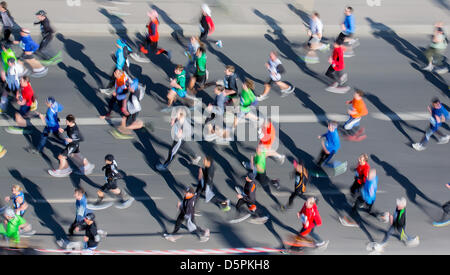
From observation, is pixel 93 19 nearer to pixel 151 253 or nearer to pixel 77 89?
pixel 77 89

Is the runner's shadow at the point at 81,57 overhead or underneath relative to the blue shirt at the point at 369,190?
overhead

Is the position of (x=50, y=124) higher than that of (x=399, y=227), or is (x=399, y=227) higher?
(x=50, y=124)

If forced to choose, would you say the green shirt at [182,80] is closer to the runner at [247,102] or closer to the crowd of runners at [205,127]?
the crowd of runners at [205,127]

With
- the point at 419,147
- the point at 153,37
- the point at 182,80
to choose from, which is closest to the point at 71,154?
the point at 182,80

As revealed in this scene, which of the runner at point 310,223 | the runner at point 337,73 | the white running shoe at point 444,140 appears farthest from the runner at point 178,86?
the white running shoe at point 444,140

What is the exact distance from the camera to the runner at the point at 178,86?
609 inches

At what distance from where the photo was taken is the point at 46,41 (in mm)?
17672

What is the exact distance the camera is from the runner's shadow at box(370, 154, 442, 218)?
14.4 metres

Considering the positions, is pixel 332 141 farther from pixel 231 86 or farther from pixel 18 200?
pixel 18 200

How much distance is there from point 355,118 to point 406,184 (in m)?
2.23

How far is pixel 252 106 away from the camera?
1661 cm

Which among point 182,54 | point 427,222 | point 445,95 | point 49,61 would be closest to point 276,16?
point 182,54

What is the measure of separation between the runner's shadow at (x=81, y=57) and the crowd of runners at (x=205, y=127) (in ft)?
1.41

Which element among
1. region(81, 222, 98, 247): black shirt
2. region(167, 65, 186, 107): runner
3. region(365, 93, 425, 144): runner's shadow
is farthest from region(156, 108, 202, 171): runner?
region(365, 93, 425, 144): runner's shadow
